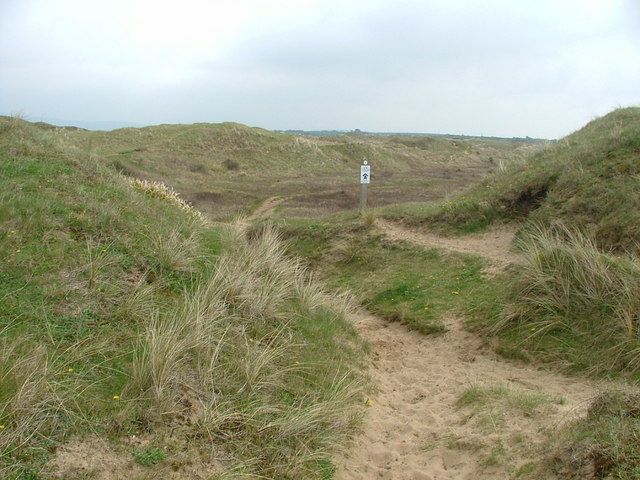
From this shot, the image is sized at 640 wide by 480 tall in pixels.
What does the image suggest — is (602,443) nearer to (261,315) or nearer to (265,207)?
(261,315)

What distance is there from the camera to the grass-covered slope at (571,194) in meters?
9.91

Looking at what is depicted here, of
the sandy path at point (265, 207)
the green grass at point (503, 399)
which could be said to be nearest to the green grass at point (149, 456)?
the green grass at point (503, 399)

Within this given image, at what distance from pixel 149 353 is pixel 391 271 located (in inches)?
276

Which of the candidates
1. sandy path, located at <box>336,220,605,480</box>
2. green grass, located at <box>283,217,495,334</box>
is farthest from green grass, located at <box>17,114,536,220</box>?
sandy path, located at <box>336,220,605,480</box>

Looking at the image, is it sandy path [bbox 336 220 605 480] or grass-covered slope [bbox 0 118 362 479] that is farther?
sandy path [bbox 336 220 605 480]

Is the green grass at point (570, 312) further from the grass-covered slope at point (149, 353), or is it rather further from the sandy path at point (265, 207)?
the sandy path at point (265, 207)

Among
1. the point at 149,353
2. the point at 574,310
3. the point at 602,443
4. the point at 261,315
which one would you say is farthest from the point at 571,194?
the point at 149,353

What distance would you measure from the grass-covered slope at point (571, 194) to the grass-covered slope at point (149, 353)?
496 centimetres

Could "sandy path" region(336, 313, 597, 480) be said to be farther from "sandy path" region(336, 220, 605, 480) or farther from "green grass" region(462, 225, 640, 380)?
"green grass" region(462, 225, 640, 380)

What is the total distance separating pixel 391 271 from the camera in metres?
10.9

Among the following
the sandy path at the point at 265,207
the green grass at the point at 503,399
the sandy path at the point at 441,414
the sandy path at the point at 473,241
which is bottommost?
the sandy path at the point at 441,414

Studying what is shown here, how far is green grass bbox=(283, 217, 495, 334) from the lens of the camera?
8.94 metres

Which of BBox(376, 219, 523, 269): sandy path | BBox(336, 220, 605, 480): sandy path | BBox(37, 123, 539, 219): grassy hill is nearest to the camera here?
BBox(336, 220, 605, 480): sandy path

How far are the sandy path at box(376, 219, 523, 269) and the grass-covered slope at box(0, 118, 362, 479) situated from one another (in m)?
4.04
